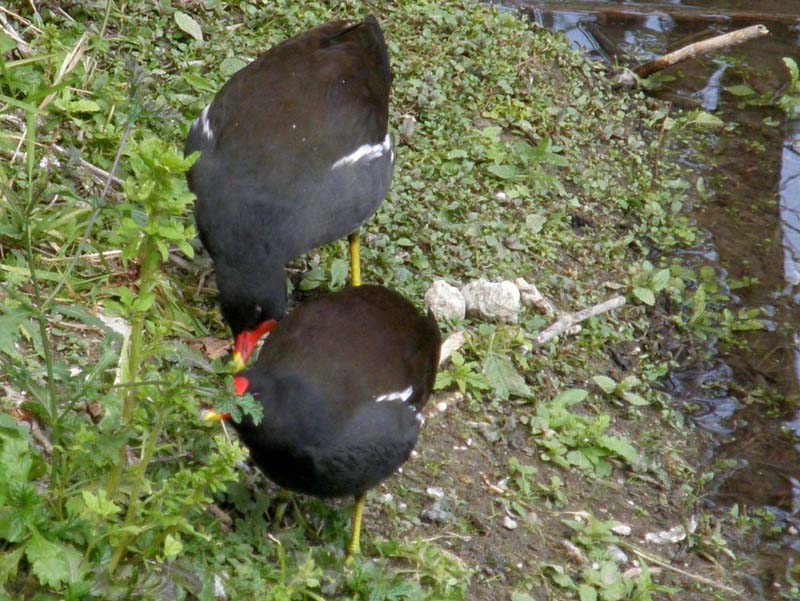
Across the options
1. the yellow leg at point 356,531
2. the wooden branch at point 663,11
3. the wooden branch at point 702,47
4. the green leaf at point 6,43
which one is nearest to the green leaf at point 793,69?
the wooden branch at point 702,47

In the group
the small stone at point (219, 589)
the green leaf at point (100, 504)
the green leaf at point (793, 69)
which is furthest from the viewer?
the green leaf at point (793, 69)

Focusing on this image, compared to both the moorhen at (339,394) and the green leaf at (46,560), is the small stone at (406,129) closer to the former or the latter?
the moorhen at (339,394)

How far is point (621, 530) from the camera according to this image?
480 cm

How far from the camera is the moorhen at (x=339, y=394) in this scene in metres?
3.73

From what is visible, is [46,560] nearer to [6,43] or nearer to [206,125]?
[206,125]

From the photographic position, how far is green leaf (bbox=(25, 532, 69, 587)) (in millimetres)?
2869

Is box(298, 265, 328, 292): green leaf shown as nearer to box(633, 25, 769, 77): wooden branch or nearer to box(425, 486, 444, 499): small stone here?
box(425, 486, 444, 499): small stone

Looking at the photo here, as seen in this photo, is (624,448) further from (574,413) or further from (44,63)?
(44,63)

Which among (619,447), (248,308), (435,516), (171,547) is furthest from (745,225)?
(171,547)

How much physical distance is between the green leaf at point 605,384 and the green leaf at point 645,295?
727 millimetres

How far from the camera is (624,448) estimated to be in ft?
16.6

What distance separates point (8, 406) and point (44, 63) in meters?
Result: 2.32

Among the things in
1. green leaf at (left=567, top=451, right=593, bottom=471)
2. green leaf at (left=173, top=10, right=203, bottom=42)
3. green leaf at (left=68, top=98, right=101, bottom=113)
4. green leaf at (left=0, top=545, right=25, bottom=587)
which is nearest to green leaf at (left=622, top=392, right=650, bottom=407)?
green leaf at (left=567, top=451, right=593, bottom=471)

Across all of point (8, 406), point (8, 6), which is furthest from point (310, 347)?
point (8, 6)
